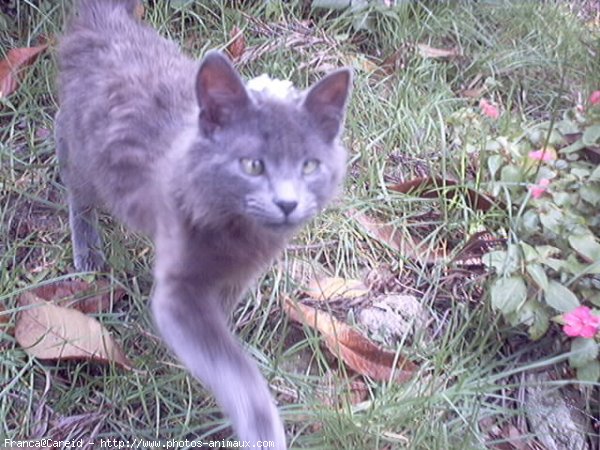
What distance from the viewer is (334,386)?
225 cm

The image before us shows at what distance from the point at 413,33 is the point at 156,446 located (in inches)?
81.3

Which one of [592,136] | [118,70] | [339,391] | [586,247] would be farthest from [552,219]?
[118,70]

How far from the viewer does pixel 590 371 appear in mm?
2268

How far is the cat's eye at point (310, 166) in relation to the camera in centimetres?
190

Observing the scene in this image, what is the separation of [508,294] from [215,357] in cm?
89

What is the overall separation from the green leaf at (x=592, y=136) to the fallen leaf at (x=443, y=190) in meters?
0.34

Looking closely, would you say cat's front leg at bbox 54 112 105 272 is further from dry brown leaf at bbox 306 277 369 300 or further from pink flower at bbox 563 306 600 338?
pink flower at bbox 563 306 600 338

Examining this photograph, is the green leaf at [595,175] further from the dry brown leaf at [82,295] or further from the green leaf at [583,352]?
the dry brown leaf at [82,295]

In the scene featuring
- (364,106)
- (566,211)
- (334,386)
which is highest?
(566,211)

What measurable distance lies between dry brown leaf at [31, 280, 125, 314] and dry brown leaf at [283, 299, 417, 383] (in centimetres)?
56

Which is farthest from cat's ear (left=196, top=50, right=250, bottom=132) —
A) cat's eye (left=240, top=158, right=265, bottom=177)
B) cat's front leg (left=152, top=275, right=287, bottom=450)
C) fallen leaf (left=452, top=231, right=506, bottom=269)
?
fallen leaf (left=452, top=231, right=506, bottom=269)

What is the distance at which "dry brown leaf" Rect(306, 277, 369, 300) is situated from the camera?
2.55 meters

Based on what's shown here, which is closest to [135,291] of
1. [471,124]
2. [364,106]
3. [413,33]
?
[364,106]

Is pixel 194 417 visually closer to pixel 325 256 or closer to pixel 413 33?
pixel 325 256
